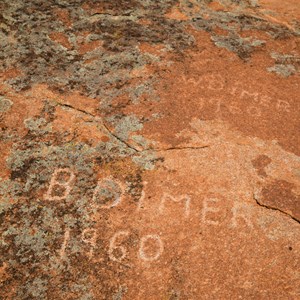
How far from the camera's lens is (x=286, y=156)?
155cm

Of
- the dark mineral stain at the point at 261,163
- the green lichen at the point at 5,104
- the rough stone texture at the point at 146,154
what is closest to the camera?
the rough stone texture at the point at 146,154

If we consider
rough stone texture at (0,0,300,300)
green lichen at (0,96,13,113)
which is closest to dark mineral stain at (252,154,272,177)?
rough stone texture at (0,0,300,300)

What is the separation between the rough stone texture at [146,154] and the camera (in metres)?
1.22

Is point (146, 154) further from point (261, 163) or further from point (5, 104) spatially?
point (5, 104)

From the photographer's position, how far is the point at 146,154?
5.03ft

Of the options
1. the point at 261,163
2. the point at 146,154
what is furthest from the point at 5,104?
the point at 261,163

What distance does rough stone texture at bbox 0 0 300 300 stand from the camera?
4.01ft

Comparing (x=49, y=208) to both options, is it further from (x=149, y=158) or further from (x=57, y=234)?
(x=149, y=158)

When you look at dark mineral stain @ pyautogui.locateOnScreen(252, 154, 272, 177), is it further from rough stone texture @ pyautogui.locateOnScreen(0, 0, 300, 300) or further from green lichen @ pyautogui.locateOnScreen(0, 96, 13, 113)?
green lichen @ pyautogui.locateOnScreen(0, 96, 13, 113)

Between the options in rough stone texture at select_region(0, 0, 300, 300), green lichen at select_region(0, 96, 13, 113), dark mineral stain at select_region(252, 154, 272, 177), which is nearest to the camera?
rough stone texture at select_region(0, 0, 300, 300)

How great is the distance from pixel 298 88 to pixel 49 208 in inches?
57.3

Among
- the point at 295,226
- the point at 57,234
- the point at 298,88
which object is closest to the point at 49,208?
the point at 57,234

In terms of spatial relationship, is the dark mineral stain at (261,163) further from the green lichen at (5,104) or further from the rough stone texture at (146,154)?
the green lichen at (5,104)

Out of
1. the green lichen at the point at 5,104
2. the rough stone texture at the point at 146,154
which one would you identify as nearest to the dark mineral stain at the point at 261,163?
the rough stone texture at the point at 146,154
